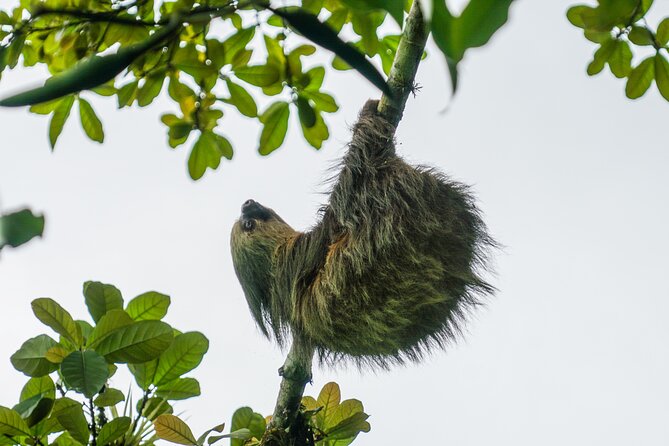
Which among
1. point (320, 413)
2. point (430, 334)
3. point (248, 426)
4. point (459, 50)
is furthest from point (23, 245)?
point (430, 334)

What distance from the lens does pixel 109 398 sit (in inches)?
140

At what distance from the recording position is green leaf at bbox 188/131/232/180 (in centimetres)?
381

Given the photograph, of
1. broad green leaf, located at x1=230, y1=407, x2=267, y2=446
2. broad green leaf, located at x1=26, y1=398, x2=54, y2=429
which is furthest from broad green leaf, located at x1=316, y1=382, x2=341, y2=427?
broad green leaf, located at x1=26, y1=398, x2=54, y2=429

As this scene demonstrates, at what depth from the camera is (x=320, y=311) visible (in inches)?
194

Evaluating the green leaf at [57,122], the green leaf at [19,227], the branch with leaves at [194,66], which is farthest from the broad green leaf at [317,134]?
the green leaf at [19,227]

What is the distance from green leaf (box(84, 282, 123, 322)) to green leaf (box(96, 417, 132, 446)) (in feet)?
1.70

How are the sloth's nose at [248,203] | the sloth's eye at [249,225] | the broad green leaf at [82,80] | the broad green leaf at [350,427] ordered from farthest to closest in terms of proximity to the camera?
the sloth's nose at [248,203] → the sloth's eye at [249,225] → the broad green leaf at [350,427] → the broad green leaf at [82,80]

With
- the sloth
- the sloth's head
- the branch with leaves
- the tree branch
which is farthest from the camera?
the sloth's head

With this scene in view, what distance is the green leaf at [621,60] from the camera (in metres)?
3.76

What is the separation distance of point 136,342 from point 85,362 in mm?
261

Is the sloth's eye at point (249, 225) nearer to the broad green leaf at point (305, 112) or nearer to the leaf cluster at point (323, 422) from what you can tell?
the leaf cluster at point (323, 422)

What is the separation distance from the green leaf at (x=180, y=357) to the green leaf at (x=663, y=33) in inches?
103

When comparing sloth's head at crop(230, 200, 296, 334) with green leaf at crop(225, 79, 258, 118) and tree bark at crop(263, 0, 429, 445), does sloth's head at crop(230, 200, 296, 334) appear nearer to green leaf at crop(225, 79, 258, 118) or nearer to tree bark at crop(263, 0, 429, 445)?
tree bark at crop(263, 0, 429, 445)

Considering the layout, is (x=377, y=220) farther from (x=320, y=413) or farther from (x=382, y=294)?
(x=320, y=413)
